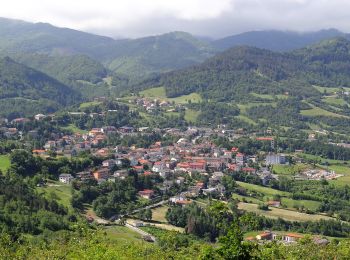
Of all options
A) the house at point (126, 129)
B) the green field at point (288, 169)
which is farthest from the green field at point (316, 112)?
the green field at point (288, 169)

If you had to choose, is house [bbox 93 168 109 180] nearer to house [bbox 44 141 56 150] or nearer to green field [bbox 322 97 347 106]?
house [bbox 44 141 56 150]

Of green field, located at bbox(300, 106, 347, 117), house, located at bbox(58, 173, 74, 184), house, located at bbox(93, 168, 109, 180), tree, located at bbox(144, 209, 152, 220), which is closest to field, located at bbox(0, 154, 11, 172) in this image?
house, located at bbox(58, 173, 74, 184)

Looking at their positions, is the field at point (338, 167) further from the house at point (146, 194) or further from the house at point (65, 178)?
the house at point (65, 178)

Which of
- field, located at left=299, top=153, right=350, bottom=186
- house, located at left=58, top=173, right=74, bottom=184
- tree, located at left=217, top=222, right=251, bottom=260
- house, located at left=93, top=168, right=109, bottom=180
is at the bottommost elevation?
field, located at left=299, top=153, right=350, bottom=186

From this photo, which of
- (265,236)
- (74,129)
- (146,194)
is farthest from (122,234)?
(74,129)

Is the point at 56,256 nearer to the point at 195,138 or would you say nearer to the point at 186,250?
the point at 186,250
